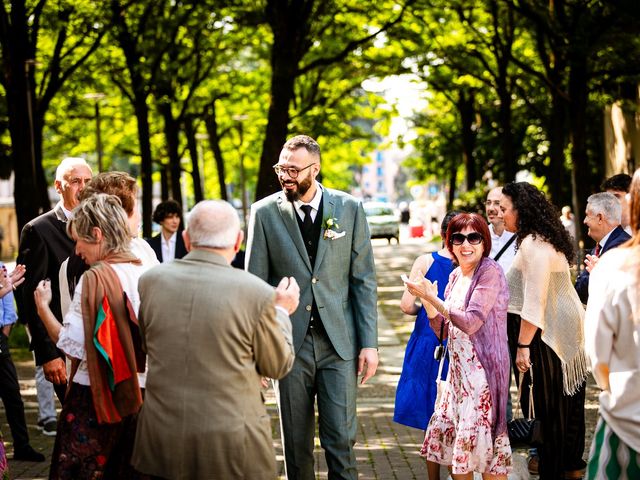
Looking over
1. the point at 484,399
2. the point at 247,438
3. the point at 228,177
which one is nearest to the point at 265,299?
the point at 247,438

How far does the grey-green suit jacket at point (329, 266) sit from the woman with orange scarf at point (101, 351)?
107 cm

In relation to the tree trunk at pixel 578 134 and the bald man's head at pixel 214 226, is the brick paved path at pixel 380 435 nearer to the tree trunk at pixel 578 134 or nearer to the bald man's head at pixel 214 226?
the bald man's head at pixel 214 226

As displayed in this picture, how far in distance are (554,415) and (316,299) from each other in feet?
7.67

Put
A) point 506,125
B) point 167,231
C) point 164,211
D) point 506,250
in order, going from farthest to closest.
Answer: point 506,125, point 167,231, point 164,211, point 506,250

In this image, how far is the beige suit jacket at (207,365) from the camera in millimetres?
4730

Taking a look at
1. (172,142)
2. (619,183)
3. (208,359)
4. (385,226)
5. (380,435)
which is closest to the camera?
(208,359)

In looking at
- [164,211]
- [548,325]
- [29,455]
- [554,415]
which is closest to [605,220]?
[548,325]

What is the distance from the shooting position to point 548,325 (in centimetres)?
765

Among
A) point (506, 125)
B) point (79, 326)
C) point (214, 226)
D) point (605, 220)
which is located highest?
point (506, 125)

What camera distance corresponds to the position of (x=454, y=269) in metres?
7.65

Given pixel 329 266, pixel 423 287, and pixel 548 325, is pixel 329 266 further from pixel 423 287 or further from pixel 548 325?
pixel 548 325

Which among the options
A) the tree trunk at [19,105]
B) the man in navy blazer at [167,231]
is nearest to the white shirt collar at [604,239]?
the man in navy blazer at [167,231]

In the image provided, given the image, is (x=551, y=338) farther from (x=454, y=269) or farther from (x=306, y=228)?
(x=306, y=228)

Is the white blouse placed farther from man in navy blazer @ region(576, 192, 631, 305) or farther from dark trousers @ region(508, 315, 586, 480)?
man in navy blazer @ region(576, 192, 631, 305)
